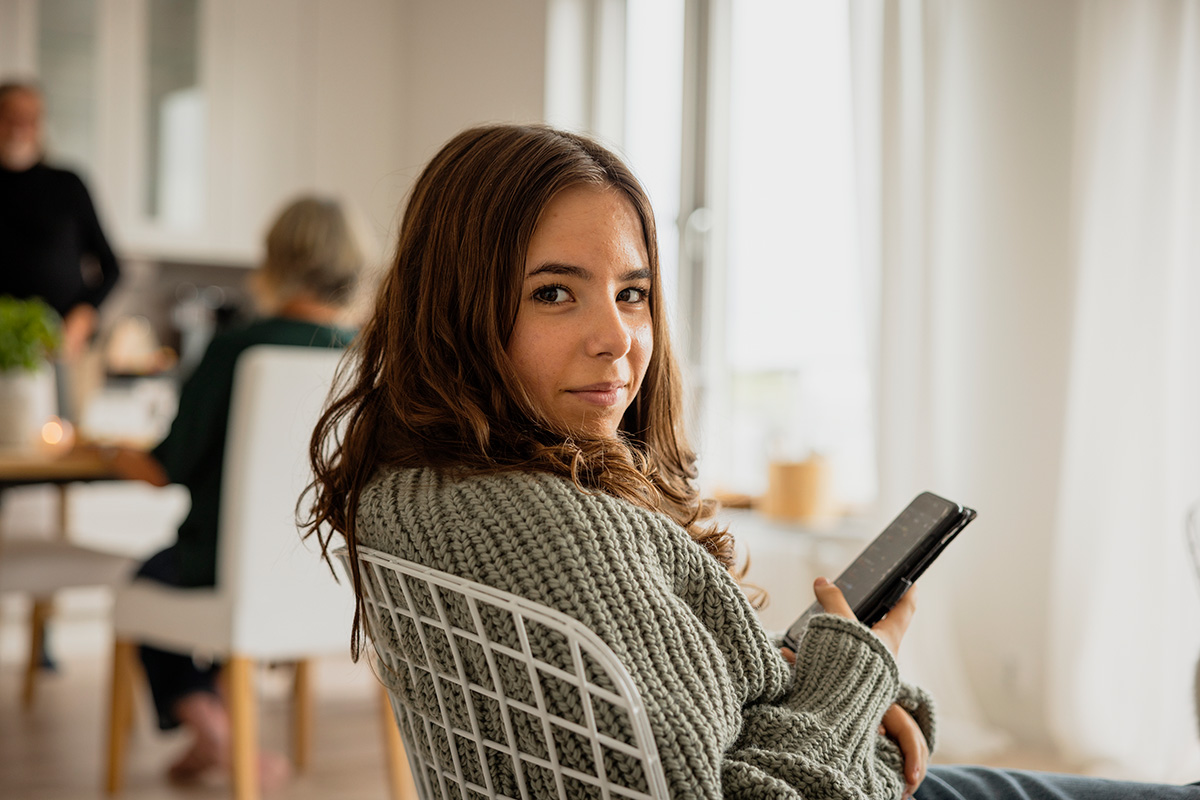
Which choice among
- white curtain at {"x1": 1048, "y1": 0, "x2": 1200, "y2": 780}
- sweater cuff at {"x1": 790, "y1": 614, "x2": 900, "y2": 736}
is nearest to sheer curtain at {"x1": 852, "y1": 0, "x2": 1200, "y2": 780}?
white curtain at {"x1": 1048, "y1": 0, "x2": 1200, "y2": 780}

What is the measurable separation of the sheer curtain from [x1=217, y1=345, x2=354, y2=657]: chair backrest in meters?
1.33

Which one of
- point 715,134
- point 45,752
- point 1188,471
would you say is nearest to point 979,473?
point 1188,471

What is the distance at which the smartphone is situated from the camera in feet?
3.18

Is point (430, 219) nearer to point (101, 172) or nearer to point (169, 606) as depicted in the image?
point (169, 606)

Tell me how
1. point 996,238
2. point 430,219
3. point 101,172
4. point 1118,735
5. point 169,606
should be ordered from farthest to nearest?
point 101,172
point 996,238
point 1118,735
point 169,606
point 430,219

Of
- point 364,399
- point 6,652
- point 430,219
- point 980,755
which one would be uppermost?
point 430,219

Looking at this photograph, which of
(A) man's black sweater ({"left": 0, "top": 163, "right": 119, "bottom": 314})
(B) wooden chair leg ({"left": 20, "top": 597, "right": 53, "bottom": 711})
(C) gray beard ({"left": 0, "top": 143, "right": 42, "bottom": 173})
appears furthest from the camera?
(A) man's black sweater ({"left": 0, "top": 163, "right": 119, "bottom": 314})

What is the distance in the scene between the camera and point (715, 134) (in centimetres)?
353

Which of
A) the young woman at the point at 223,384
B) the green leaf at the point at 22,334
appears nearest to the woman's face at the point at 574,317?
the young woman at the point at 223,384

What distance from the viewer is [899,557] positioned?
3.23 feet

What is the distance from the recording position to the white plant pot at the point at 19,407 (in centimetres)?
230

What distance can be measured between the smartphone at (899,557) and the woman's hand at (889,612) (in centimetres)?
2

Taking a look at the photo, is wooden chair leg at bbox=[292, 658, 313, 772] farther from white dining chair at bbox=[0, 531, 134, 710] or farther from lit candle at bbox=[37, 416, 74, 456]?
lit candle at bbox=[37, 416, 74, 456]

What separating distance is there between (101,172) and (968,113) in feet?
10.1
